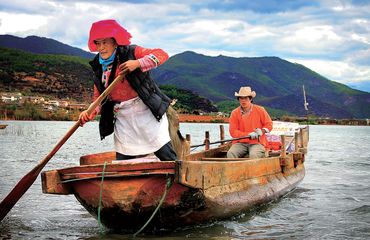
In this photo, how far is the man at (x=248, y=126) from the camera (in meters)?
11.3

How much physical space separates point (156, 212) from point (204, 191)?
→ 27.5 inches

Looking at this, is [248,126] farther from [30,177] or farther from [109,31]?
[30,177]

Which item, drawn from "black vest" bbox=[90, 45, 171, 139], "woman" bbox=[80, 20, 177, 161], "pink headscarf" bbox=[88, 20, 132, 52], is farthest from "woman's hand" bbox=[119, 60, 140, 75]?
"pink headscarf" bbox=[88, 20, 132, 52]

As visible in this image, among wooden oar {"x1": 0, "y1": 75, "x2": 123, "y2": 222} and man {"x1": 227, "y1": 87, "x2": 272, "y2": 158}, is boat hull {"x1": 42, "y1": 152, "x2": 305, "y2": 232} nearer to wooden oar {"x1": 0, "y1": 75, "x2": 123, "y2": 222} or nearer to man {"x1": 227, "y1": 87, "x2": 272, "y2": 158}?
wooden oar {"x1": 0, "y1": 75, "x2": 123, "y2": 222}

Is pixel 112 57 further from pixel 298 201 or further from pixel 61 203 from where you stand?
pixel 298 201

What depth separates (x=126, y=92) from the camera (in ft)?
22.9

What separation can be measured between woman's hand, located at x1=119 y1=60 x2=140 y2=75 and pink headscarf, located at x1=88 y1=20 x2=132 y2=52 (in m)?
0.35

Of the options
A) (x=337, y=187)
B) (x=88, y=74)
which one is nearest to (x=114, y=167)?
(x=337, y=187)

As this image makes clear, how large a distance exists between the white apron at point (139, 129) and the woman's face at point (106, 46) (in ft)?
2.26

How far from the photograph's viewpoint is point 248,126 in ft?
38.0

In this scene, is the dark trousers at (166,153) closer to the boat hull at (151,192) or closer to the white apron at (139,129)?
the white apron at (139,129)

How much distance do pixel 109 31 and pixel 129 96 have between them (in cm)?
91

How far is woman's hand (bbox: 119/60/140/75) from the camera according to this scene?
6500 millimetres

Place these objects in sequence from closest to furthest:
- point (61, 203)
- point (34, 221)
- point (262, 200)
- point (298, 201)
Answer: point (34, 221) < point (262, 200) < point (61, 203) < point (298, 201)
